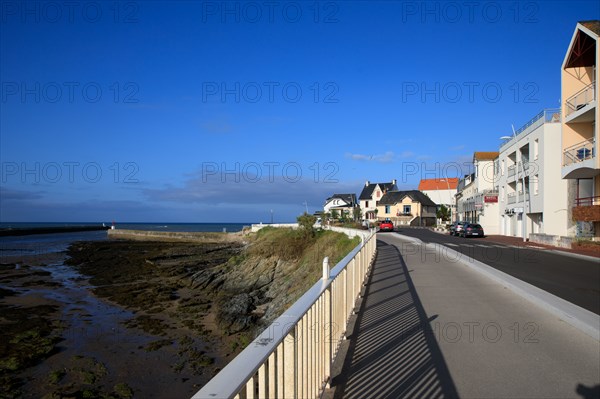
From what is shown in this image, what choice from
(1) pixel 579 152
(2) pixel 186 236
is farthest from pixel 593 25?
(2) pixel 186 236

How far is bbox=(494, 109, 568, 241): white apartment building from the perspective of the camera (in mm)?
32438

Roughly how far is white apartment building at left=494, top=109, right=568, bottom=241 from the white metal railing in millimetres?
30927

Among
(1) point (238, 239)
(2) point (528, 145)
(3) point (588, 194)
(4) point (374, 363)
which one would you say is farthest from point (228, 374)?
(1) point (238, 239)

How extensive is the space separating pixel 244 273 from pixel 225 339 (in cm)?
1498

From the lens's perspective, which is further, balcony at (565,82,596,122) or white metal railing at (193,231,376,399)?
balcony at (565,82,596,122)

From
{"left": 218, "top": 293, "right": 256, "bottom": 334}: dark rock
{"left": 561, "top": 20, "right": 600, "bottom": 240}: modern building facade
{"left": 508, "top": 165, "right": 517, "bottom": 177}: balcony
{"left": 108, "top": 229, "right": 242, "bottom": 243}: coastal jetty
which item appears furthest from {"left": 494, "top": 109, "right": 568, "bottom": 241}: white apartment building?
{"left": 108, "top": 229, "right": 242, "bottom": 243}: coastal jetty

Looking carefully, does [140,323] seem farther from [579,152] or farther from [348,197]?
[348,197]

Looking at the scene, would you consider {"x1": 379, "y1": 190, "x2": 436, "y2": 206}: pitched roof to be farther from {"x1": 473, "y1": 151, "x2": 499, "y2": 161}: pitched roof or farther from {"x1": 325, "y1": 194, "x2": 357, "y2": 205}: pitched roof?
{"x1": 473, "y1": 151, "x2": 499, "y2": 161}: pitched roof

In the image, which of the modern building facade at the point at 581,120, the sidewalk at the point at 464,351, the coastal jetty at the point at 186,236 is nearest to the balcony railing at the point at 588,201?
the modern building facade at the point at 581,120

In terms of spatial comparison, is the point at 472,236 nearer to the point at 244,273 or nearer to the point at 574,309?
the point at 244,273

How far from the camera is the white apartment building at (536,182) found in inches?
1277

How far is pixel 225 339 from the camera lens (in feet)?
42.0

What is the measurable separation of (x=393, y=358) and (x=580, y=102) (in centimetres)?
3069

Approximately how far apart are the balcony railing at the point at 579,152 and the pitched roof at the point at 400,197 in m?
51.1
